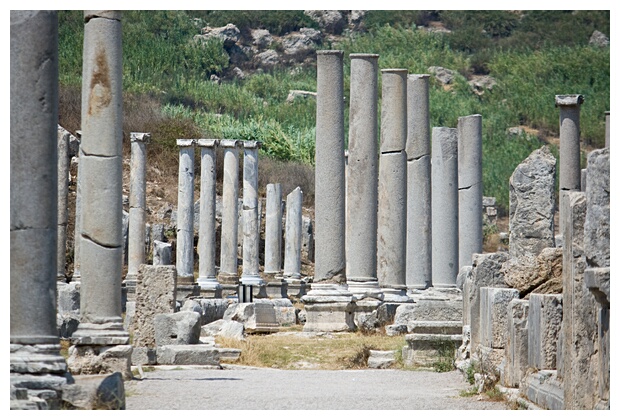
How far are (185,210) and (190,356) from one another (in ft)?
52.3

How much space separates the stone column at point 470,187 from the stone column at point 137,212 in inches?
339

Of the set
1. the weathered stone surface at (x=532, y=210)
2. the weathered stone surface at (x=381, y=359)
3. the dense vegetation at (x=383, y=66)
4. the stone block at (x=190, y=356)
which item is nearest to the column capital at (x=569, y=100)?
the weathered stone surface at (x=381, y=359)

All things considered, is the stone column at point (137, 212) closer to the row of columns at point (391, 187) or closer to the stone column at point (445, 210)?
the row of columns at point (391, 187)

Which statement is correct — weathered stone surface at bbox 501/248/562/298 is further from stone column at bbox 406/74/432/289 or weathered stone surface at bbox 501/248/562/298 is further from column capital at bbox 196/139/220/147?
column capital at bbox 196/139/220/147

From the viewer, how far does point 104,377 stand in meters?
12.2

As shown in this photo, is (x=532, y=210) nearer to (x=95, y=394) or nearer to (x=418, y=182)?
(x=95, y=394)

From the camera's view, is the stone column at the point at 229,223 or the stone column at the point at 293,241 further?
the stone column at the point at 293,241

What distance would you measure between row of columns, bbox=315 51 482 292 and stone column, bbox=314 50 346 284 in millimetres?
17

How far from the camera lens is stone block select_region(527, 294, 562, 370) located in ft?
41.5

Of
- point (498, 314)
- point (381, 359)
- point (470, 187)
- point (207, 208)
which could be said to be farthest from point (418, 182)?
point (498, 314)

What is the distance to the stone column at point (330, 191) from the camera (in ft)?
75.8

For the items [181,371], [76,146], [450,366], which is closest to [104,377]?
[181,371]

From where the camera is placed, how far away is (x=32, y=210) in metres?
12.1

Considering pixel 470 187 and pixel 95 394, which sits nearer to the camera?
pixel 95 394
